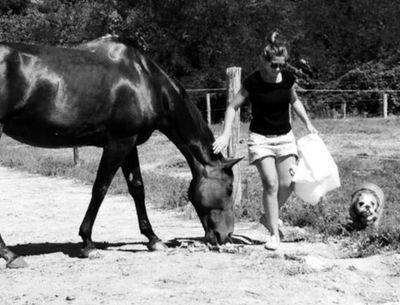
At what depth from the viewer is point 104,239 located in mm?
7422

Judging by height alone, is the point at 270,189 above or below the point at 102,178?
below

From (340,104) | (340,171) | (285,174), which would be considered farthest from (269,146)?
(340,104)

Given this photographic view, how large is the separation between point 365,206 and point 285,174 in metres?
0.84

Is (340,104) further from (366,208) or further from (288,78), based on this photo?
(288,78)

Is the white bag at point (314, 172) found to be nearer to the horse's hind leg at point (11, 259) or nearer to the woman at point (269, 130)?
the woman at point (269, 130)

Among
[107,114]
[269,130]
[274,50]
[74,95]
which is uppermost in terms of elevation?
[274,50]

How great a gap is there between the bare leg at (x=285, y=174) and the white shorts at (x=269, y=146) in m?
0.08

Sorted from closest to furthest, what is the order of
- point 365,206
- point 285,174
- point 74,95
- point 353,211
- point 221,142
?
point 74,95 < point 221,142 < point 285,174 < point 365,206 < point 353,211

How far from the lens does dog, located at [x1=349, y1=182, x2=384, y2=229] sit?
6.85 m

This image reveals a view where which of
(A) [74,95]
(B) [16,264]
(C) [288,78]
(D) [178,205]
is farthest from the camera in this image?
(D) [178,205]

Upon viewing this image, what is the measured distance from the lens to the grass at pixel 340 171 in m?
7.19

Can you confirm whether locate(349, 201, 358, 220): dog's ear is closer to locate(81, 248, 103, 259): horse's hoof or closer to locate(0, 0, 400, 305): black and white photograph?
locate(0, 0, 400, 305): black and white photograph

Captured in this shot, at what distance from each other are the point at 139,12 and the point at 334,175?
21.8 m

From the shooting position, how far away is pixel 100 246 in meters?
6.91
